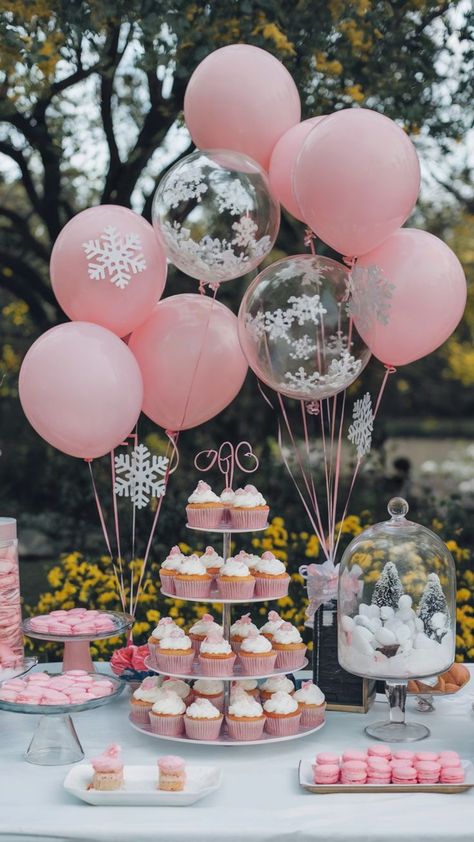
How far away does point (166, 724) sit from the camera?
2.93 meters

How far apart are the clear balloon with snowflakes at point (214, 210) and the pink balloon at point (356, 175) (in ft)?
0.59

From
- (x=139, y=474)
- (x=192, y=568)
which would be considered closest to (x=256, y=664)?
(x=192, y=568)

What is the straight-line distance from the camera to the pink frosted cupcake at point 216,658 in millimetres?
2951

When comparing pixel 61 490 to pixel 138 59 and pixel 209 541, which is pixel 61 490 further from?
pixel 138 59

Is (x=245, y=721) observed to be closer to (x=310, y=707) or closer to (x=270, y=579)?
(x=310, y=707)

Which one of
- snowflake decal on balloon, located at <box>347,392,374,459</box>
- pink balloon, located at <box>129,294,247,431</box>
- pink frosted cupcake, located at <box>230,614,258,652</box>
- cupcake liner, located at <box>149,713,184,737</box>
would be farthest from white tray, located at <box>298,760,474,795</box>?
pink balloon, located at <box>129,294,247,431</box>

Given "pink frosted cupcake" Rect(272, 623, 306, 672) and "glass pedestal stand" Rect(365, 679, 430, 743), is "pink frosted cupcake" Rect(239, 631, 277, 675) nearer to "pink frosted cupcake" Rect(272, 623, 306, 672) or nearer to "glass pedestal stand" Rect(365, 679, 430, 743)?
"pink frosted cupcake" Rect(272, 623, 306, 672)

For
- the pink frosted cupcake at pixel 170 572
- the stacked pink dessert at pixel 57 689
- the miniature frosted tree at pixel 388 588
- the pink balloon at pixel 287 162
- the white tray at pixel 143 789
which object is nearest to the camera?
the white tray at pixel 143 789

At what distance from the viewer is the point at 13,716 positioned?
3215 mm

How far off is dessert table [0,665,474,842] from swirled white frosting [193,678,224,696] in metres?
0.15

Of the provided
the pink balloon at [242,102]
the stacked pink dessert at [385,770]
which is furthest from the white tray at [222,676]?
the pink balloon at [242,102]

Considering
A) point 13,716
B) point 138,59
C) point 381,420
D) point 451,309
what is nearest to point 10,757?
point 13,716

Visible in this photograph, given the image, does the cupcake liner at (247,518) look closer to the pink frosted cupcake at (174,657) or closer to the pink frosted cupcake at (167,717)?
the pink frosted cupcake at (174,657)

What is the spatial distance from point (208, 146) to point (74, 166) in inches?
Answer: 141
